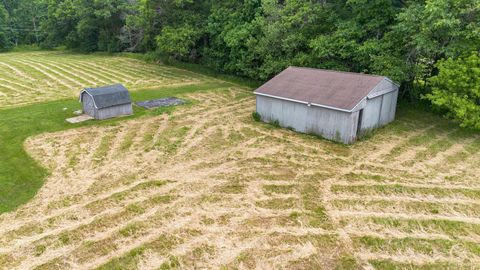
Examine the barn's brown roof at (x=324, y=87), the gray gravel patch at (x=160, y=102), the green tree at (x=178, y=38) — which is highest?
the green tree at (x=178, y=38)

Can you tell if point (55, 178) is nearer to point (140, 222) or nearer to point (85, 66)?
point (140, 222)

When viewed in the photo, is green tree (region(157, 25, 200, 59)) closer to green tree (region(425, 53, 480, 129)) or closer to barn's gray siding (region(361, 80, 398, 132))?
barn's gray siding (region(361, 80, 398, 132))

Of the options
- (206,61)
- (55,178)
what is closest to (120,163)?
(55,178)

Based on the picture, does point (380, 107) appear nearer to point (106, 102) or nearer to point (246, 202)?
point (246, 202)

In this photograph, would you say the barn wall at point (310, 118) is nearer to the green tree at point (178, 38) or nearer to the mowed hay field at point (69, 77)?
the mowed hay field at point (69, 77)

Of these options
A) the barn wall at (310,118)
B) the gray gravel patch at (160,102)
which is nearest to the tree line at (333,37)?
the barn wall at (310,118)

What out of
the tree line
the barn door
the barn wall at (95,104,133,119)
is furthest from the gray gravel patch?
the barn door
